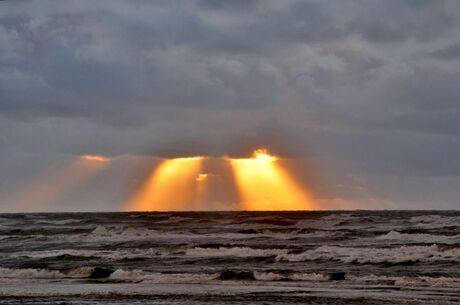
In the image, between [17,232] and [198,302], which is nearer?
[198,302]

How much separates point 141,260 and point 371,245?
15.2 meters

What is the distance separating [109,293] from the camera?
24.1m

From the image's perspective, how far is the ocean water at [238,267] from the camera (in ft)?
75.8

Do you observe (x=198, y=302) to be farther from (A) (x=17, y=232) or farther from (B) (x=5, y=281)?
(A) (x=17, y=232)

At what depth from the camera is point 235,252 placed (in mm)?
42688

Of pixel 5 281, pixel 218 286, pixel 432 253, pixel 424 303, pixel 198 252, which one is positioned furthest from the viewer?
pixel 198 252

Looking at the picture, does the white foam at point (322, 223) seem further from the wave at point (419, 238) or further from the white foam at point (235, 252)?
the white foam at point (235, 252)

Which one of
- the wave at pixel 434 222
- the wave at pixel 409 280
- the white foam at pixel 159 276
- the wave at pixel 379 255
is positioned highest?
the wave at pixel 434 222

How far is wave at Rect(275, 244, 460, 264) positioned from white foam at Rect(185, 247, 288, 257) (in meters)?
1.76

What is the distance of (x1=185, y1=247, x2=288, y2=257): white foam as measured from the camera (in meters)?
41.6

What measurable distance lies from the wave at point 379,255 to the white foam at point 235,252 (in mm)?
1762

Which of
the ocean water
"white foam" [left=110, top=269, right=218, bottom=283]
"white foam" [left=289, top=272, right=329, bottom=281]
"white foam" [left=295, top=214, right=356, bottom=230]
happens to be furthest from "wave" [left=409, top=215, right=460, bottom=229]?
"white foam" [left=110, top=269, right=218, bottom=283]

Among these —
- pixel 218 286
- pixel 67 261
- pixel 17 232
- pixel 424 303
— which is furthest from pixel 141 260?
pixel 17 232

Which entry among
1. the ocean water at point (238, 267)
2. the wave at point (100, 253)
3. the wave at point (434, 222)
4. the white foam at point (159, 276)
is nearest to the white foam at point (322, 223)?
the ocean water at point (238, 267)
